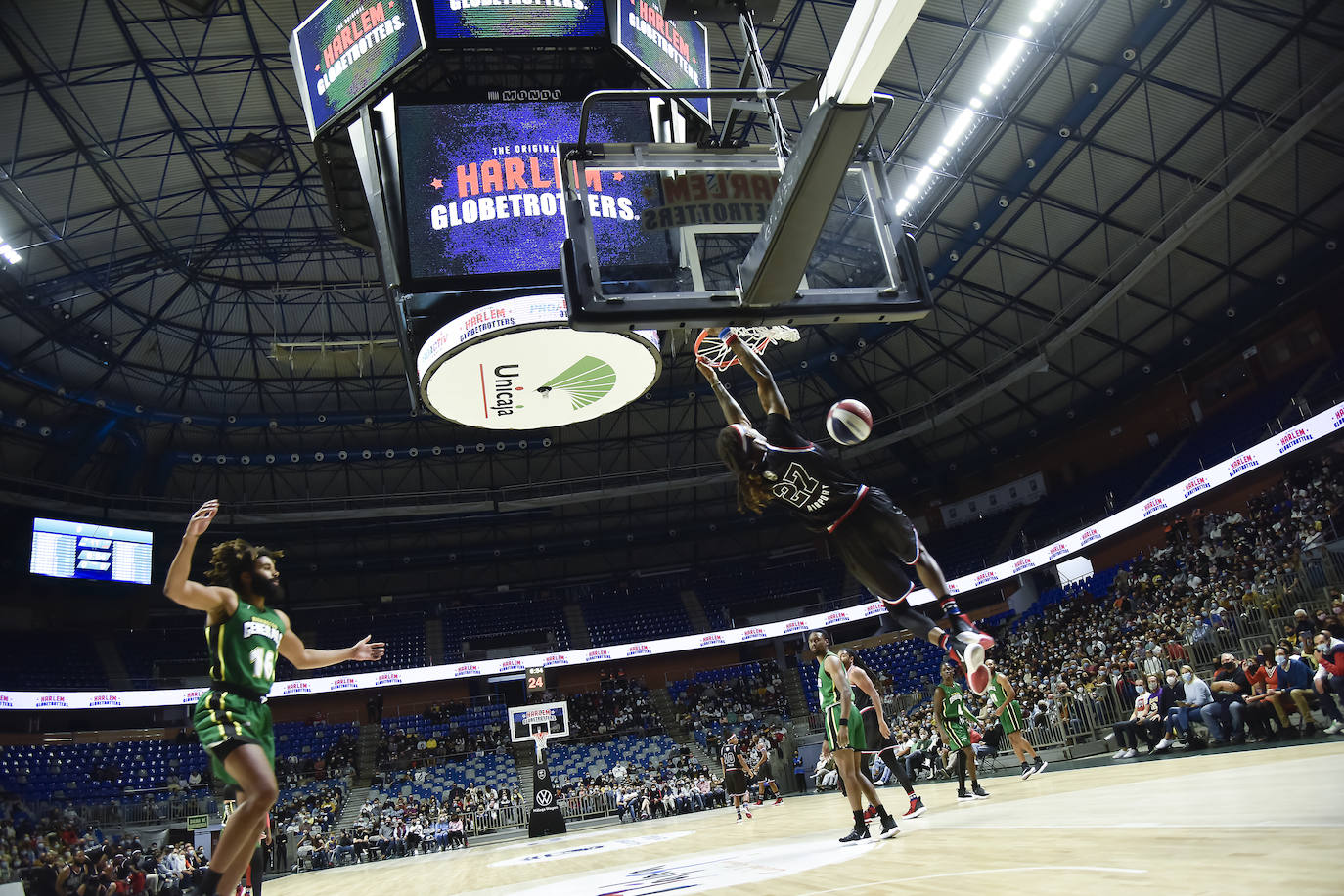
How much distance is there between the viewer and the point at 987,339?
2775 cm

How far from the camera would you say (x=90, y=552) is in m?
27.5

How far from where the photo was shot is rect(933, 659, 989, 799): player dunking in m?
10.9

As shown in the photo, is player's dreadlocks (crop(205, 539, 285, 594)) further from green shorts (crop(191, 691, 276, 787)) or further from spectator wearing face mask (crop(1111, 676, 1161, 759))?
spectator wearing face mask (crop(1111, 676, 1161, 759))

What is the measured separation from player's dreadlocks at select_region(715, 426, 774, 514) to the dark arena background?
6 cm

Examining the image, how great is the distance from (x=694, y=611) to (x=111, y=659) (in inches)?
829

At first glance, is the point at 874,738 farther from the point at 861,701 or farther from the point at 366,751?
the point at 366,751

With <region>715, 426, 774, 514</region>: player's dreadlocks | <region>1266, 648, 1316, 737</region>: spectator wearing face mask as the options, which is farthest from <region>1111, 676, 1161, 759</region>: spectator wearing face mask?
<region>715, 426, 774, 514</region>: player's dreadlocks

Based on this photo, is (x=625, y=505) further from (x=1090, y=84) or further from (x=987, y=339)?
(x=1090, y=84)

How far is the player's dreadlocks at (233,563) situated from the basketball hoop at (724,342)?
320cm

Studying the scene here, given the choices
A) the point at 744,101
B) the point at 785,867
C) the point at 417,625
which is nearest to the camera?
the point at 785,867

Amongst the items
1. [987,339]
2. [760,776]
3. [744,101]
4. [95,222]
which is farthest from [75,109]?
[987,339]

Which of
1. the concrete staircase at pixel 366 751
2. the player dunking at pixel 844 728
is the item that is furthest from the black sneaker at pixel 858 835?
the concrete staircase at pixel 366 751

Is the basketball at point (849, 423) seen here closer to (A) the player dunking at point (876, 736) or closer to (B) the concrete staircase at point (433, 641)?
(A) the player dunking at point (876, 736)

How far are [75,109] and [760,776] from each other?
70.3 feet
